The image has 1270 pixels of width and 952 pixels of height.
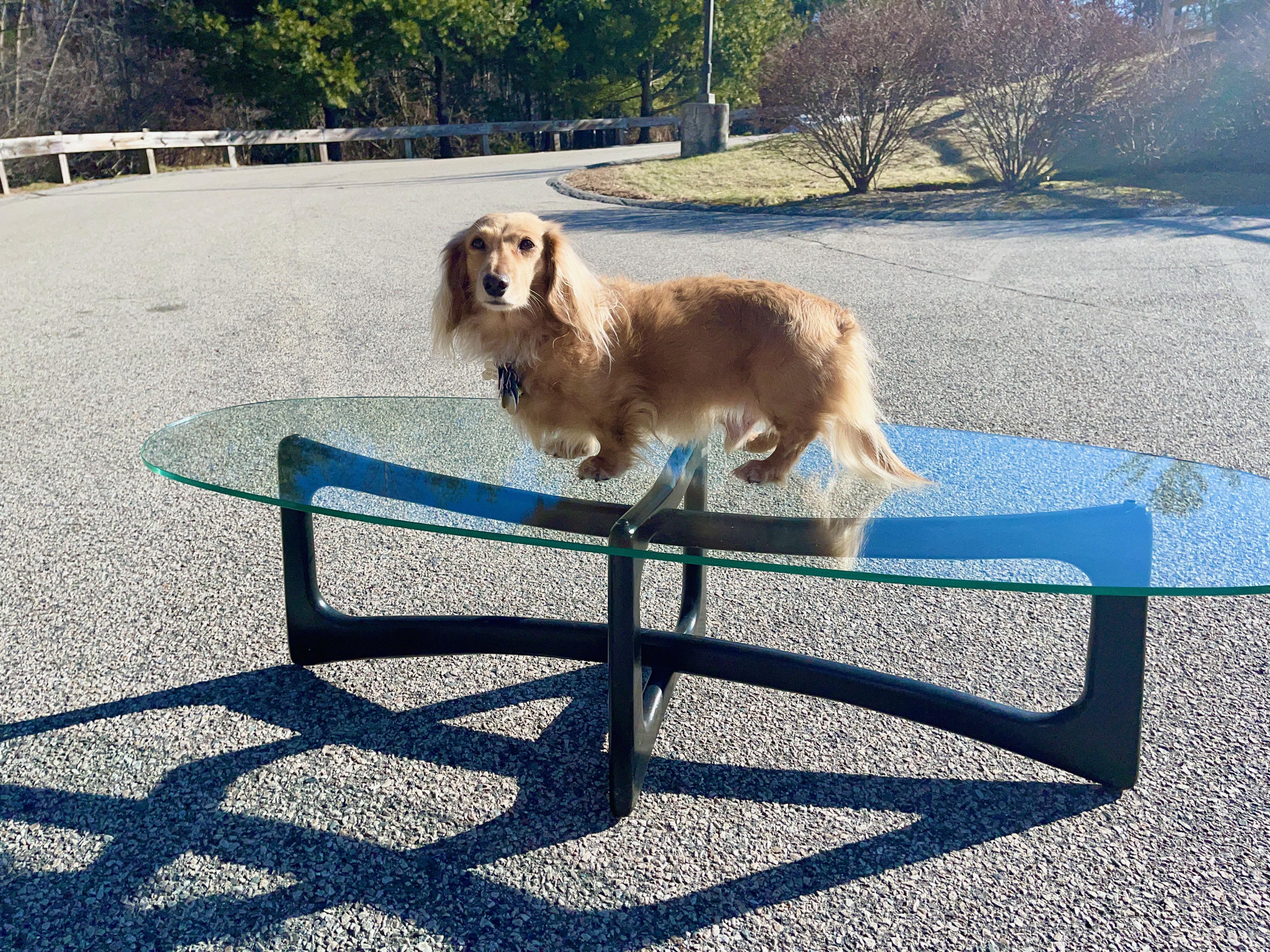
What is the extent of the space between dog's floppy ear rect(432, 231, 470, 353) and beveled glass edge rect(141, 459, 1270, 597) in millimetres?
462

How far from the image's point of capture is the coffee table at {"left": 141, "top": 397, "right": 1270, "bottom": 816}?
6.28ft

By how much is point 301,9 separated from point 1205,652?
29.3 m

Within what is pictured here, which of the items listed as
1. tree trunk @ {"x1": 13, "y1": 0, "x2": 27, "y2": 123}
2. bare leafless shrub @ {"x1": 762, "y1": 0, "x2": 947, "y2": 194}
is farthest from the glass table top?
tree trunk @ {"x1": 13, "y1": 0, "x2": 27, "y2": 123}

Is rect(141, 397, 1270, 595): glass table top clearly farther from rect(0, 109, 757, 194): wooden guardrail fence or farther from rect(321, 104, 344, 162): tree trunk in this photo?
rect(321, 104, 344, 162): tree trunk

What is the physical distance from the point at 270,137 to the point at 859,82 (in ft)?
56.9

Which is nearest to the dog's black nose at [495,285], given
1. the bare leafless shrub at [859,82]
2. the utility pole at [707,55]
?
the bare leafless shrub at [859,82]

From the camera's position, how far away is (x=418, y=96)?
32.3 meters

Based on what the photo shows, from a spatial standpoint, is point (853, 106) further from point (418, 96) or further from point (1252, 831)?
point (418, 96)

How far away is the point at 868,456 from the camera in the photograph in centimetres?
245

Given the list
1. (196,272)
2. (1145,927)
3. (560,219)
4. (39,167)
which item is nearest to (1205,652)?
(1145,927)

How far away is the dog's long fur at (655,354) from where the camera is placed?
2.21m

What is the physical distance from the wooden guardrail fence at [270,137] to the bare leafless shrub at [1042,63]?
31.2 ft

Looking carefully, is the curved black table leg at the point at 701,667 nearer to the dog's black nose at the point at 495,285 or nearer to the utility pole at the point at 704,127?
the dog's black nose at the point at 495,285

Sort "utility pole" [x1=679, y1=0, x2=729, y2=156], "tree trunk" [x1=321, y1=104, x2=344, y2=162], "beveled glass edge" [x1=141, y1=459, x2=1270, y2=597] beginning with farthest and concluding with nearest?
1. "tree trunk" [x1=321, y1=104, x2=344, y2=162]
2. "utility pole" [x1=679, y1=0, x2=729, y2=156]
3. "beveled glass edge" [x1=141, y1=459, x2=1270, y2=597]
